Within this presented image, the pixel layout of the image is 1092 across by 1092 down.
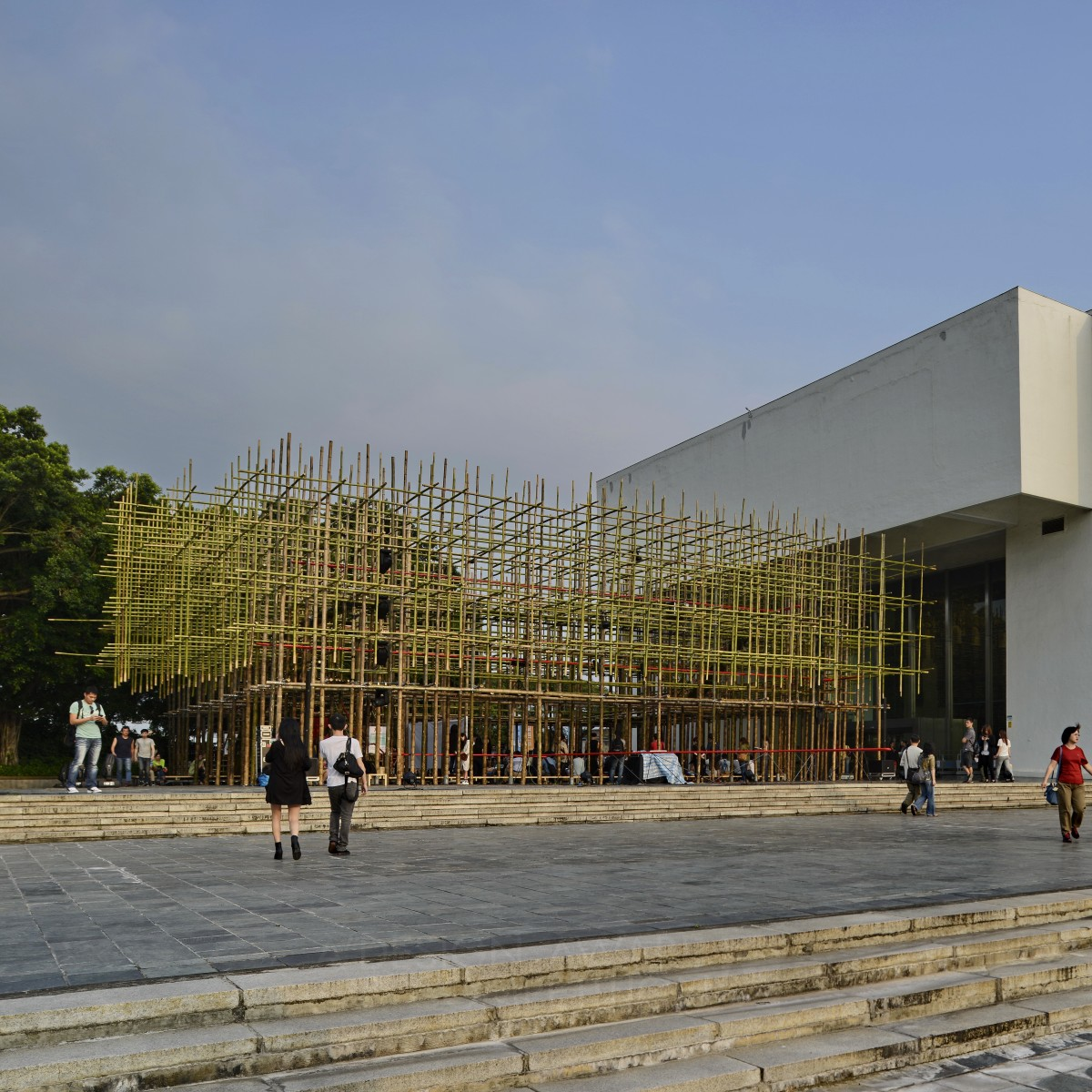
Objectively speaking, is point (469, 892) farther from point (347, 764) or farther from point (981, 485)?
point (981, 485)

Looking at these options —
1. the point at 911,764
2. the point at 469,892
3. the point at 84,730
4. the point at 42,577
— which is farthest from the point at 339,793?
the point at 42,577

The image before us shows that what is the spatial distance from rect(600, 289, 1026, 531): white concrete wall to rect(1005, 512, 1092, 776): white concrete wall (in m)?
2.59

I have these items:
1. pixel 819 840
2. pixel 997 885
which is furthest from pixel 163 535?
pixel 997 885

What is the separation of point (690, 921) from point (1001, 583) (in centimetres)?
3028

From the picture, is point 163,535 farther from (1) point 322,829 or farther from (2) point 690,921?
(2) point 690,921

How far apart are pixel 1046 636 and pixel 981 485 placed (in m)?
4.38

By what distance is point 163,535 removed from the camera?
27859mm

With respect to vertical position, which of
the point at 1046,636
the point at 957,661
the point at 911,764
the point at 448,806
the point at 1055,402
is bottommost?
the point at 448,806

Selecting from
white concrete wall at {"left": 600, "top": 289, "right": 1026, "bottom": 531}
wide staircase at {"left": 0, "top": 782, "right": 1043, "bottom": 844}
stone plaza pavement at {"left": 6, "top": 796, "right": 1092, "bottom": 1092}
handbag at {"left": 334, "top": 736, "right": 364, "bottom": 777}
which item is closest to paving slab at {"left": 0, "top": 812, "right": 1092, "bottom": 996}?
stone plaza pavement at {"left": 6, "top": 796, "right": 1092, "bottom": 1092}

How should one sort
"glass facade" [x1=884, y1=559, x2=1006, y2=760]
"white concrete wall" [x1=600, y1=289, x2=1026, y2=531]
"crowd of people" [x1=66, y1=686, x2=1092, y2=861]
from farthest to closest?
"glass facade" [x1=884, y1=559, x2=1006, y2=760], "white concrete wall" [x1=600, y1=289, x2=1026, y2=531], "crowd of people" [x1=66, y1=686, x2=1092, y2=861]

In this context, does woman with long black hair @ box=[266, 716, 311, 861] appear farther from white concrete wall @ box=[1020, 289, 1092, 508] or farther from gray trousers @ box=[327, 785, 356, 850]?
white concrete wall @ box=[1020, 289, 1092, 508]

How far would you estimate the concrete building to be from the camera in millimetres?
29766

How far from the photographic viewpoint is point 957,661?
35938 millimetres

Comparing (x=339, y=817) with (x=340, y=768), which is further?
(x=339, y=817)
